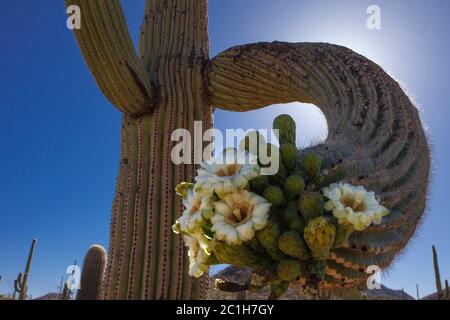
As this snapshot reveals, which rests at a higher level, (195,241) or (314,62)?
(314,62)

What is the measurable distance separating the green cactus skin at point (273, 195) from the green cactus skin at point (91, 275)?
6876 mm

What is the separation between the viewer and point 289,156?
140 cm

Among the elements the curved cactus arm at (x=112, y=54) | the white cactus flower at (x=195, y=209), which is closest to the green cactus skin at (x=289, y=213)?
the white cactus flower at (x=195, y=209)

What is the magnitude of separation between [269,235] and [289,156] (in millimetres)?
270

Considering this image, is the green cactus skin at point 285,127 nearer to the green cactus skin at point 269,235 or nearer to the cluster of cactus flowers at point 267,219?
the cluster of cactus flowers at point 267,219

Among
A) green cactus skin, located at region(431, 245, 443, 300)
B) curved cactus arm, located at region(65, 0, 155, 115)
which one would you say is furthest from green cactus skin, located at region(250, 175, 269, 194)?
green cactus skin, located at region(431, 245, 443, 300)

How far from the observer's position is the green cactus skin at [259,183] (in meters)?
1.31

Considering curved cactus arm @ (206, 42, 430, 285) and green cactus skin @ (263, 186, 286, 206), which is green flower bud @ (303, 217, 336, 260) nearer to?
green cactus skin @ (263, 186, 286, 206)
